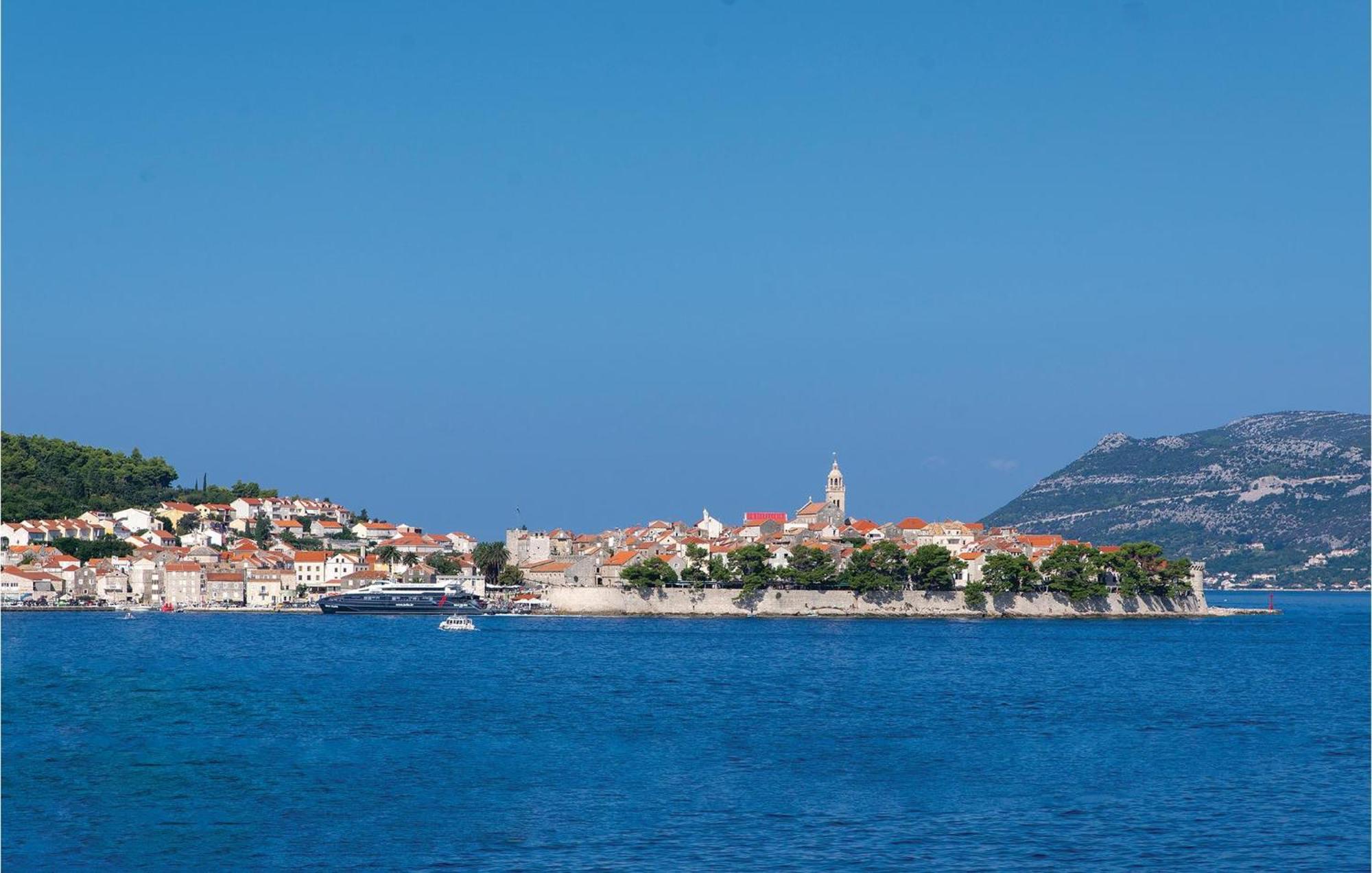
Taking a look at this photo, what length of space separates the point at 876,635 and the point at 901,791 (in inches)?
1412

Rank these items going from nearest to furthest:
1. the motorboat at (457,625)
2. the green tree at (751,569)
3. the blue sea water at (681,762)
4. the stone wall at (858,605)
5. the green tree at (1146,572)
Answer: the blue sea water at (681,762) → the motorboat at (457,625) → the stone wall at (858,605) → the green tree at (751,569) → the green tree at (1146,572)

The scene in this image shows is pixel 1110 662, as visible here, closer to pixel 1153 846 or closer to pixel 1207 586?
pixel 1153 846

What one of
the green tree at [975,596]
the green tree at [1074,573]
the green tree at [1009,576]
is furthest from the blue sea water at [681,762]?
the green tree at [1009,576]

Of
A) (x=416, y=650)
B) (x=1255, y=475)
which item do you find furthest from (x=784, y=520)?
(x=1255, y=475)

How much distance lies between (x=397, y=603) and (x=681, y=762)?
183 ft

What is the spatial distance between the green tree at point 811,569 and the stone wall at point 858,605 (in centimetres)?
49

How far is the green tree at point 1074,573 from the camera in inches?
2707

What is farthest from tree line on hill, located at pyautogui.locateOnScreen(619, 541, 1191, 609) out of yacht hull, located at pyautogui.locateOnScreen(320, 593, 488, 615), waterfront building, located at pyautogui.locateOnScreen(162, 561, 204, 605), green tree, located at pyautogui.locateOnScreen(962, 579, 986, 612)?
waterfront building, located at pyautogui.locateOnScreen(162, 561, 204, 605)

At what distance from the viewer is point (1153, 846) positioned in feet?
56.5

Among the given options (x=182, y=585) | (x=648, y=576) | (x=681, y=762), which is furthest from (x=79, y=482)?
(x=681, y=762)

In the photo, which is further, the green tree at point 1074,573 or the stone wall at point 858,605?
the stone wall at point 858,605

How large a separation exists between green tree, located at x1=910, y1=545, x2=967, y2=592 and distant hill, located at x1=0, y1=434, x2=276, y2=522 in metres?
56.1

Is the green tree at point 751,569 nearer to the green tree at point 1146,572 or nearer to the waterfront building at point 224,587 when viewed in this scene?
the green tree at point 1146,572

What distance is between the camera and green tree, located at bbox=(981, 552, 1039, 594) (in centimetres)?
6881
